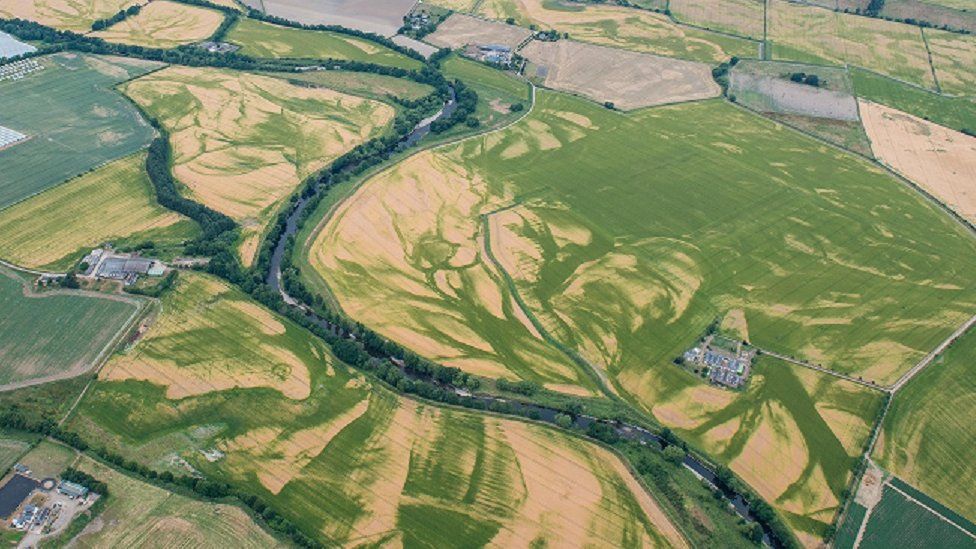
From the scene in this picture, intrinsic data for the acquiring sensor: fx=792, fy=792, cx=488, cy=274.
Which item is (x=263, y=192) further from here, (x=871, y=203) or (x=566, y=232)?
(x=871, y=203)

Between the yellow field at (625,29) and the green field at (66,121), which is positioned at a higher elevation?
the yellow field at (625,29)

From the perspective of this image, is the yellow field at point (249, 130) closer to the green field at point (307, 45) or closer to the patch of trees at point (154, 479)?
the green field at point (307, 45)

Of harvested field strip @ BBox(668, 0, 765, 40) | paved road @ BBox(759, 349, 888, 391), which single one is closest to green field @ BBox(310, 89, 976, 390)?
paved road @ BBox(759, 349, 888, 391)

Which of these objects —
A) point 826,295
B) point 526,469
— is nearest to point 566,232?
point 826,295

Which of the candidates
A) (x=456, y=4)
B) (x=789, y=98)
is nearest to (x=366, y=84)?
(x=456, y=4)

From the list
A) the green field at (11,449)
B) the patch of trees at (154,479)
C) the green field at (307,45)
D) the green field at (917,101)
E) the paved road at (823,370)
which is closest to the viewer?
the patch of trees at (154,479)

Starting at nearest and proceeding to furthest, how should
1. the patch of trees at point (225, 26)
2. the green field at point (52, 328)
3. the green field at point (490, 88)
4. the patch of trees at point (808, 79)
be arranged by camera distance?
the green field at point (52, 328)
the green field at point (490, 88)
the patch of trees at point (808, 79)
the patch of trees at point (225, 26)

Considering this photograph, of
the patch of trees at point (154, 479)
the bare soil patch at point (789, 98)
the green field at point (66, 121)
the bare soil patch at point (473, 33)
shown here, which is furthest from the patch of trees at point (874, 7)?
the patch of trees at point (154, 479)

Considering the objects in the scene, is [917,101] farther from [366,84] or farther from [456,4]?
[366,84]
